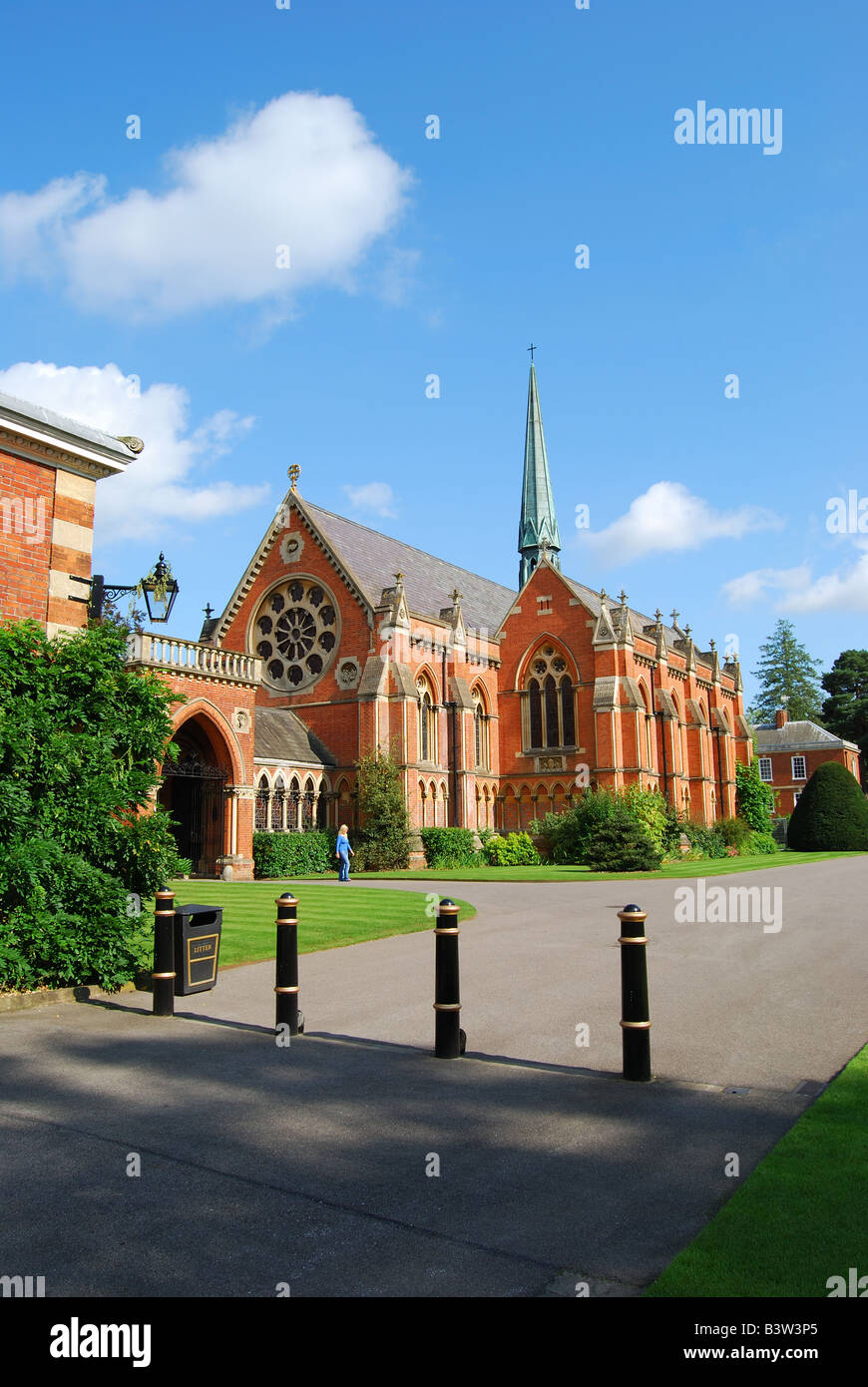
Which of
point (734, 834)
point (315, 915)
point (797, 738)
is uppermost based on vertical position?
point (797, 738)

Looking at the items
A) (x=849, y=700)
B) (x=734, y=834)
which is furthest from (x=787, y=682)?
(x=734, y=834)

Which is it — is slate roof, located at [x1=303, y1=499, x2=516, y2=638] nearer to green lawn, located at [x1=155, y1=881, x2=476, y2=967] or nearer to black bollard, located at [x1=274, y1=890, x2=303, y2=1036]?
green lawn, located at [x1=155, y1=881, x2=476, y2=967]

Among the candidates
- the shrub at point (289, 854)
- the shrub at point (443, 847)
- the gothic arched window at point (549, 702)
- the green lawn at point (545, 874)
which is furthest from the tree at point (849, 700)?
the shrub at point (289, 854)

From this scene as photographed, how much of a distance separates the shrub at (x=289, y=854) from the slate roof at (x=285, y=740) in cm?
276

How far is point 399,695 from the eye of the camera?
3447cm

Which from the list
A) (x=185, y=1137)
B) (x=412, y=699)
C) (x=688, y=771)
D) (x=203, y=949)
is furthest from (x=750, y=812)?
(x=185, y=1137)

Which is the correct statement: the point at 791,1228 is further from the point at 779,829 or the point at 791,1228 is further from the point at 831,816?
the point at 779,829

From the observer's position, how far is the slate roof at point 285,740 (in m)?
32.0

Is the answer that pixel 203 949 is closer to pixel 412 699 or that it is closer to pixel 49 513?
pixel 49 513

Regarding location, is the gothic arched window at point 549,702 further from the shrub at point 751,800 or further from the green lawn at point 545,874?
the shrub at point 751,800

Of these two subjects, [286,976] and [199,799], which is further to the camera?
[199,799]

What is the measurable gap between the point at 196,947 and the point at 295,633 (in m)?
28.9

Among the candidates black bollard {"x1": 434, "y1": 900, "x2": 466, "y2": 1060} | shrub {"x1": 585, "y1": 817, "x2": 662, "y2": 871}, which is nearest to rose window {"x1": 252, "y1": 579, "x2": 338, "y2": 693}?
shrub {"x1": 585, "y1": 817, "x2": 662, "y2": 871}
